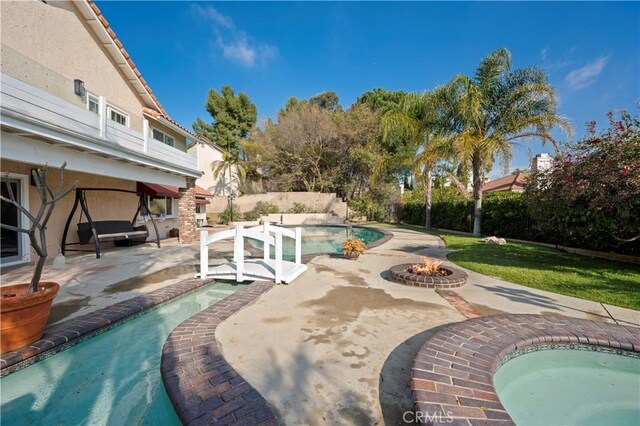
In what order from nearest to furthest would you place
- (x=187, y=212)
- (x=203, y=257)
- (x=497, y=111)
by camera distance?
(x=203, y=257) < (x=187, y=212) < (x=497, y=111)

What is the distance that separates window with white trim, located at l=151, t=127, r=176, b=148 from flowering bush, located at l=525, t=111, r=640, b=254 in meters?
16.3

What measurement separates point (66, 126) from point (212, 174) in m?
24.8

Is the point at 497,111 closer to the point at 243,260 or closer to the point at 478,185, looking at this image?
the point at 478,185

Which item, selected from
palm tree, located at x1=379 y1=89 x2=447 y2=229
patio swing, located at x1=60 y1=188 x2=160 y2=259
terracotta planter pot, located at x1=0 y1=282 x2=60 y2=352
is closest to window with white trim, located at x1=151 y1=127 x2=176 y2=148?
patio swing, located at x1=60 y1=188 x2=160 y2=259

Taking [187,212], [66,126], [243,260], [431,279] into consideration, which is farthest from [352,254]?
[66,126]

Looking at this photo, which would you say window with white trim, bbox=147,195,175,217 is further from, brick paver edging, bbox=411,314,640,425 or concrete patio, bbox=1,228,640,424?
brick paver edging, bbox=411,314,640,425

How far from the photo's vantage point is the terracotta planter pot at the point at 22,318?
3312mm

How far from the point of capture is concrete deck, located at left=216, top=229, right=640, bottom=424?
263 centimetres

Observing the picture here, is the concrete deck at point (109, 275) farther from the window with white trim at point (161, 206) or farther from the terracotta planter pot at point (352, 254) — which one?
the window with white trim at point (161, 206)

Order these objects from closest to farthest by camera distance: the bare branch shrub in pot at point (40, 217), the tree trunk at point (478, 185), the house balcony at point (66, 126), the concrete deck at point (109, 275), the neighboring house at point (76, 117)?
the bare branch shrub in pot at point (40, 217)
the concrete deck at point (109, 275)
the house balcony at point (66, 126)
the neighboring house at point (76, 117)
the tree trunk at point (478, 185)

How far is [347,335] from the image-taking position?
395 cm

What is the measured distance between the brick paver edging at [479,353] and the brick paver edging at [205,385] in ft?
4.84

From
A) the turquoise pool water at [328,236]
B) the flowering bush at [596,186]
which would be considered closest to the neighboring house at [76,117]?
the turquoise pool water at [328,236]

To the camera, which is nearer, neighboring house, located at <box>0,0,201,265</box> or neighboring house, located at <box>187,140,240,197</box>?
neighboring house, located at <box>0,0,201,265</box>
